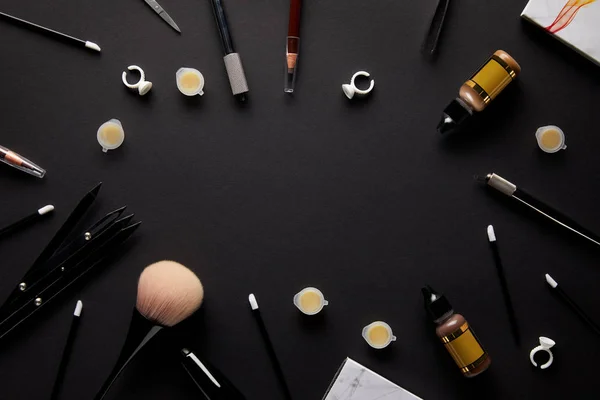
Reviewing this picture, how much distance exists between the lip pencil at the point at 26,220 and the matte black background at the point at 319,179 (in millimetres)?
14

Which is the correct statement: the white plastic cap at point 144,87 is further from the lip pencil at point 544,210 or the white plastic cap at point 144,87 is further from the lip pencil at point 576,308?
the lip pencil at point 576,308

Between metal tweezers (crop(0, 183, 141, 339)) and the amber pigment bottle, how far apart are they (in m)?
0.51

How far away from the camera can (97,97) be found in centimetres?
96

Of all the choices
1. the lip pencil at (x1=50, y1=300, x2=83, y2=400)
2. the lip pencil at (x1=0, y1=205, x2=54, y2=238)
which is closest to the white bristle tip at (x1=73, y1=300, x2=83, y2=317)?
the lip pencil at (x1=50, y1=300, x2=83, y2=400)

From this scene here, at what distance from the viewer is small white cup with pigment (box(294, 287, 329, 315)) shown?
0.94 m

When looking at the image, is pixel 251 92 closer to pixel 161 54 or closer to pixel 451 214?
pixel 161 54

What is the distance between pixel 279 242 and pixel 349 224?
0.11m

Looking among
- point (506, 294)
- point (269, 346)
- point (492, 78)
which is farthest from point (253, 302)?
point (492, 78)

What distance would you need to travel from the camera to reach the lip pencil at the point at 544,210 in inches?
A: 37.5

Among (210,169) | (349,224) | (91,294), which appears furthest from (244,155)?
(91,294)

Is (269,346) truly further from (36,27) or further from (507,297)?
(36,27)

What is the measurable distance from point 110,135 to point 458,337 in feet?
1.98

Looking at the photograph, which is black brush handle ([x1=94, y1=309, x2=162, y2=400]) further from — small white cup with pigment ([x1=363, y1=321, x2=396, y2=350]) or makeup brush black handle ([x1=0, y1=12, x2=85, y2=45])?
makeup brush black handle ([x1=0, y1=12, x2=85, y2=45])

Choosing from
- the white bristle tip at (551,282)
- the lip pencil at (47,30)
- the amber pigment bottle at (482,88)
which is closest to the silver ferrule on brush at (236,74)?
the lip pencil at (47,30)
